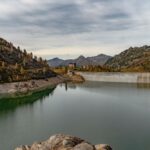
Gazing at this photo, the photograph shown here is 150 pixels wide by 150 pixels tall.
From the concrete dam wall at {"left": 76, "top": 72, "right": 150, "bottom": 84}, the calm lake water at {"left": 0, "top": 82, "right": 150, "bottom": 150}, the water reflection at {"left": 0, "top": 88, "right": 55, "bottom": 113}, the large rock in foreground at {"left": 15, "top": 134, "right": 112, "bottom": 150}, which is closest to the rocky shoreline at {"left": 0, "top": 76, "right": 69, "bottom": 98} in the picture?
the water reflection at {"left": 0, "top": 88, "right": 55, "bottom": 113}

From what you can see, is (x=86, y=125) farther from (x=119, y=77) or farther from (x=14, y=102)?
(x=119, y=77)

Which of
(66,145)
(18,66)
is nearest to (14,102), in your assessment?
(18,66)

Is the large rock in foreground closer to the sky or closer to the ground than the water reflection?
closer to the sky

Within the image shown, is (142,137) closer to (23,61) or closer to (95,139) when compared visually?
(95,139)

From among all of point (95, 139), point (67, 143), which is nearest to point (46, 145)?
point (67, 143)

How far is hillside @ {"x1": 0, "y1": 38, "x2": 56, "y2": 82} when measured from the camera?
138 m

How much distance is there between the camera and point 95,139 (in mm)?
45750

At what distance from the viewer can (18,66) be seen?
154 m

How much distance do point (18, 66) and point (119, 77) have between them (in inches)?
2051

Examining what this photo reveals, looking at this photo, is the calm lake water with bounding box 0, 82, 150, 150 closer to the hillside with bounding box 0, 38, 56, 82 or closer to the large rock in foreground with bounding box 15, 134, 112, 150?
the large rock in foreground with bounding box 15, 134, 112, 150

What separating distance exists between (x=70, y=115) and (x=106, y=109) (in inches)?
433

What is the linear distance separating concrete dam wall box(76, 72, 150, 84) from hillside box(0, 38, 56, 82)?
2264 centimetres

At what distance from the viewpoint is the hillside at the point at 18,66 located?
451 feet

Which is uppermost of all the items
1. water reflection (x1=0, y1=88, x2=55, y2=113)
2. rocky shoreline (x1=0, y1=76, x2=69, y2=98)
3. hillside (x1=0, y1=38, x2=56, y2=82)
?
hillside (x1=0, y1=38, x2=56, y2=82)
